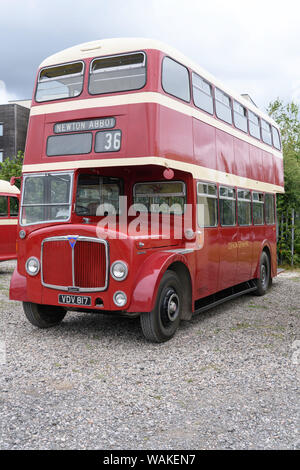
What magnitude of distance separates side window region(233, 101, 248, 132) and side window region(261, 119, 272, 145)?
1.37 m

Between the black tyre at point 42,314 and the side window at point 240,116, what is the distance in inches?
197

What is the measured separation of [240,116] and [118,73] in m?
3.82

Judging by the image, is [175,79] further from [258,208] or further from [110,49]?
[258,208]

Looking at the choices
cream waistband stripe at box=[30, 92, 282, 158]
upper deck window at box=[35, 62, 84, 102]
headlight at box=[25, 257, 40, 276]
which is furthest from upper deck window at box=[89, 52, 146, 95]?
headlight at box=[25, 257, 40, 276]

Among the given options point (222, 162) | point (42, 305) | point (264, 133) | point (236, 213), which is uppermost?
point (264, 133)

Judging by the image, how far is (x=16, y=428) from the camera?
385cm

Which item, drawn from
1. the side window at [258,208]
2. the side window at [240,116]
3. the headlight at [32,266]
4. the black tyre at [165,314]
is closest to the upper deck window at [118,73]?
the headlight at [32,266]

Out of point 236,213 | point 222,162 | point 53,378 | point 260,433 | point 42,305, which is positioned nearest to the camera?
point 260,433

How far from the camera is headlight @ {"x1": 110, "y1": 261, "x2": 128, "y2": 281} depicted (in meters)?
6.03

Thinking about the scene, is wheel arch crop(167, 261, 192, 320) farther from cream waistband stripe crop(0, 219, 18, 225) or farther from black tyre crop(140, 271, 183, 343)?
cream waistband stripe crop(0, 219, 18, 225)

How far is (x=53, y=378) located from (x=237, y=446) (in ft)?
7.40

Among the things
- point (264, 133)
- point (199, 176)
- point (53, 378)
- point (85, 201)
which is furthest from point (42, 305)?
point (264, 133)
